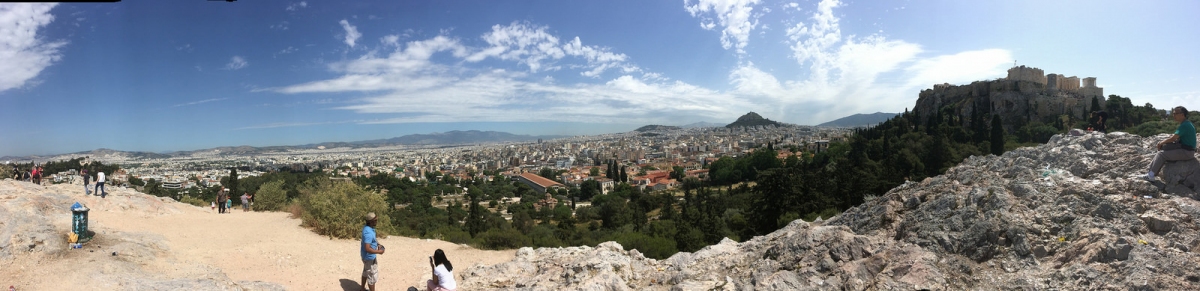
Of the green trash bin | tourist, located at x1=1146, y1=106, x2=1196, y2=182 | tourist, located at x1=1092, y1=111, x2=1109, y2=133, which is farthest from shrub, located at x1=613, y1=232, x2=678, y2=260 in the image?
the green trash bin

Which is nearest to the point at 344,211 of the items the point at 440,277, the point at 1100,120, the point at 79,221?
the point at 79,221

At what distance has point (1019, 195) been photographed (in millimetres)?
6160

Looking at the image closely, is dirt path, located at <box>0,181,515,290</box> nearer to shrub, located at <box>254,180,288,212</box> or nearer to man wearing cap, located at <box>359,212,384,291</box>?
man wearing cap, located at <box>359,212,384,291</box>

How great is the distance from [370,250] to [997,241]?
7737 millimetres

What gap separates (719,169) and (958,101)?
3944 centimetres

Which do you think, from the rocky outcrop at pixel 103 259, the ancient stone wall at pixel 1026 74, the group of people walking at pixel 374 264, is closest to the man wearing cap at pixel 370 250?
the group of people walking at pixel 374 264

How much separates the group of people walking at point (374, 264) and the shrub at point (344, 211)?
21.3ft

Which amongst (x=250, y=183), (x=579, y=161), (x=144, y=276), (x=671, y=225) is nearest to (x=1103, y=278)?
(x=144, y=276)

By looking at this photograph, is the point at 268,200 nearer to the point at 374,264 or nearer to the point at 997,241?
the point at 374,264

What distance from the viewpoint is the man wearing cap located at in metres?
6.57

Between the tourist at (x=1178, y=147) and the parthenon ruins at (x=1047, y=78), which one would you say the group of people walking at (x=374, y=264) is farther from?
the parthenon ruins at (x=1047, y=78)

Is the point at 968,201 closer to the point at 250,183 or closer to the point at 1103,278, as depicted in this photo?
the point at 1103,278

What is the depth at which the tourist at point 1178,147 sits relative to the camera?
550cm

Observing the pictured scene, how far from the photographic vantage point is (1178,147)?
18.3 feet
